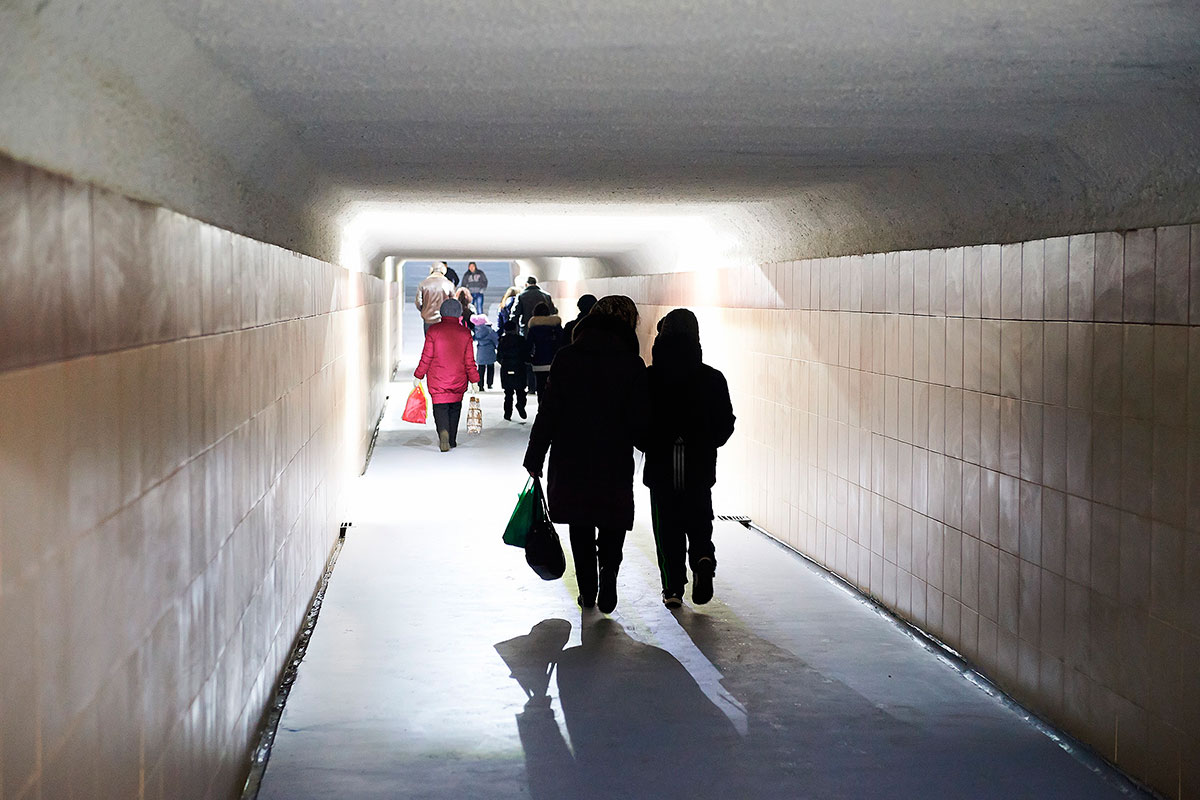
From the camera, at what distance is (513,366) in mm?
15305

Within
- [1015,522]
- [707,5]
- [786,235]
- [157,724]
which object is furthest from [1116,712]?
[786,235]

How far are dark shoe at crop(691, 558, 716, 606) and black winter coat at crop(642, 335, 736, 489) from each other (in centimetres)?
39

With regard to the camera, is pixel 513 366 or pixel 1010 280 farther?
pixel 513 366

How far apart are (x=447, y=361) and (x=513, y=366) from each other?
9.12 feet

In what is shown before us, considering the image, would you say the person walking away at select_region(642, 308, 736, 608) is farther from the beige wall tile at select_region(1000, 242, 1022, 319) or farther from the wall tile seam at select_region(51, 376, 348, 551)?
the wall tile seam at select_region(51, 376, 348, 551)

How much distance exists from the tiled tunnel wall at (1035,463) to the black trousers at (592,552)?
56.1 inches

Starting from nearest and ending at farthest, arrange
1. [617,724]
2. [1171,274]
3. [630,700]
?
[1171,274] → [617,724] → [630,700]

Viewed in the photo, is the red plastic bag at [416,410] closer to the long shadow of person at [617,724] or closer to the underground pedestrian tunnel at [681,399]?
the underground pedestrian tunnel at [681,399]

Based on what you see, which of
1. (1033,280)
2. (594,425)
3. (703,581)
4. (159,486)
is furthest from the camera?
(703,581)

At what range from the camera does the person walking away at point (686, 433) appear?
634cm

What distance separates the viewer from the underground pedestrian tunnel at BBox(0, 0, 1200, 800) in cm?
251

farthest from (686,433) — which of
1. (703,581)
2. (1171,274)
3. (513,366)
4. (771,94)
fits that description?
(513,366)

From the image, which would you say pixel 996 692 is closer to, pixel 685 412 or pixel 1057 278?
pixel 1057 278

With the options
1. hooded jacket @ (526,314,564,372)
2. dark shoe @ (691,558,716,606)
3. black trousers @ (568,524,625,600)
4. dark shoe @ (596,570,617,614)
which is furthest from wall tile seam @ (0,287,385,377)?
hooded jacket @ (526,314,564,372)
